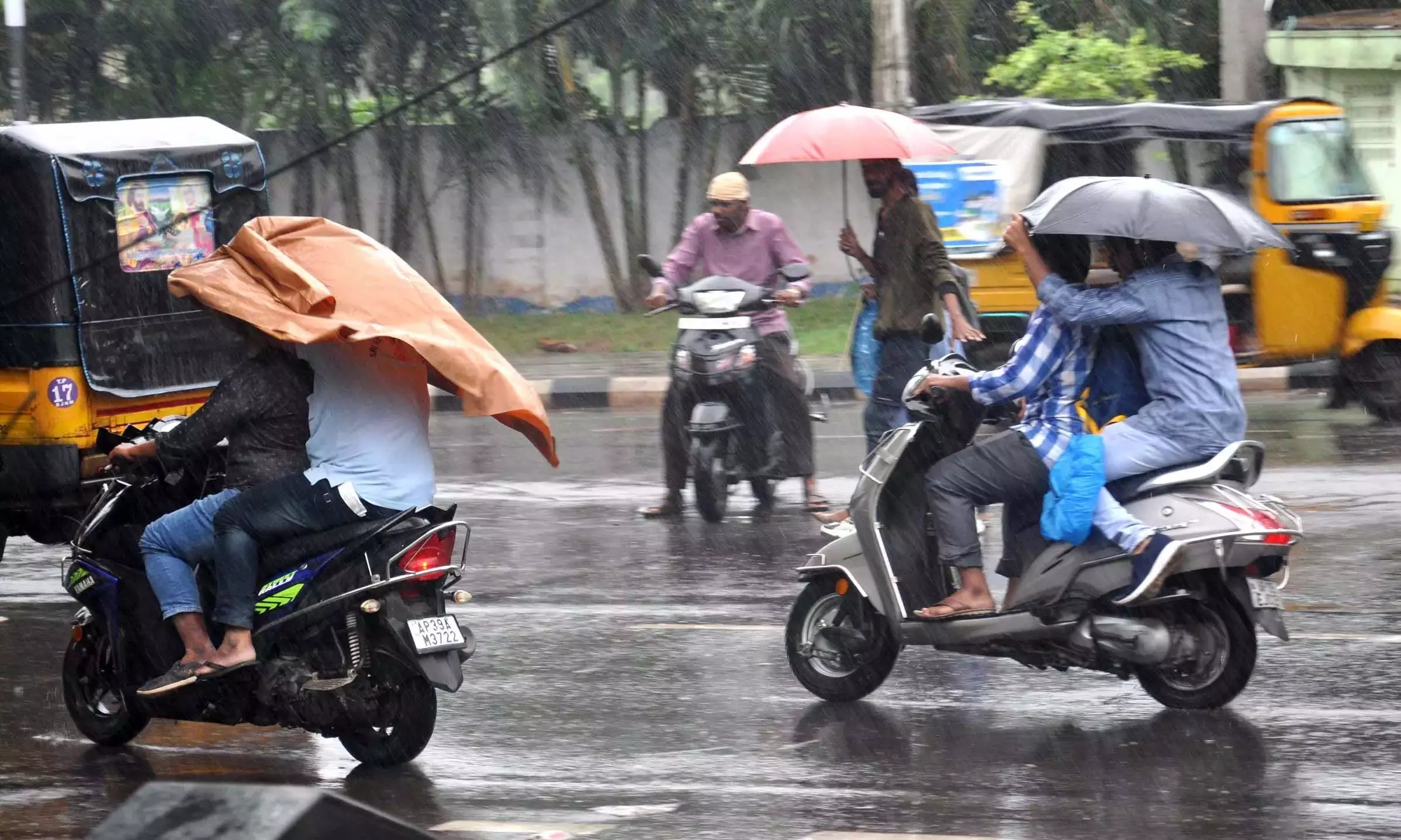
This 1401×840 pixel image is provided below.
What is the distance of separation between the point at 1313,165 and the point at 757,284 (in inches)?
209

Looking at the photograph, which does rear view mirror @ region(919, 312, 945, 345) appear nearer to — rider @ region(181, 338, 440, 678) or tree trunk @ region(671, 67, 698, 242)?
rider @ region(181, 338, 440, 678)

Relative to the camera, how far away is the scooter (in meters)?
5.80

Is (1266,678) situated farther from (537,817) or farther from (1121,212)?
(537,817)

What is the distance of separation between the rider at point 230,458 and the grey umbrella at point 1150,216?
2.41m

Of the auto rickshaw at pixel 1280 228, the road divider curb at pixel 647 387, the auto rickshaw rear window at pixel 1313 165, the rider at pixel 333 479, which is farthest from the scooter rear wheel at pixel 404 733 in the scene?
the road divider curb at pixel 647 387

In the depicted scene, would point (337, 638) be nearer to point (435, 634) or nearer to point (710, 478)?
point (435, 634)

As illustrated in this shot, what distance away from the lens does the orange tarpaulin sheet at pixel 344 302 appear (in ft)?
17.9

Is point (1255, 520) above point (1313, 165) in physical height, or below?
below

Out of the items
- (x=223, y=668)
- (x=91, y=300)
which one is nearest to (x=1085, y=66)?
(x=91, y=300)

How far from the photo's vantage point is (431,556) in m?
5.59

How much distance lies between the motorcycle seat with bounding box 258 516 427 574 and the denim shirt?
215 cm

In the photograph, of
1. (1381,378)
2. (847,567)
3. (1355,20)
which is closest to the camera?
(847,567)

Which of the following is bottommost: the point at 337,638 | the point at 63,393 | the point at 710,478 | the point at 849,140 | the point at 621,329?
the point at 621,329

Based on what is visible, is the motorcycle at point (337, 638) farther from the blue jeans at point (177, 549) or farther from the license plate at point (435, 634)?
the blue jeans at point (177, 549)
